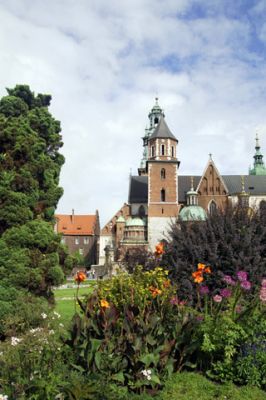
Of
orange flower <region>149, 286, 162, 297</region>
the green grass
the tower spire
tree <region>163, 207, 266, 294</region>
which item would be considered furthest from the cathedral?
the green grass

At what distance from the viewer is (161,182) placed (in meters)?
44.6

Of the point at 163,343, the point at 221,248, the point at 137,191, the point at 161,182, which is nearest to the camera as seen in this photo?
the point at 163,343

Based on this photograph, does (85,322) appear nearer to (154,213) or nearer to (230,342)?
(230,342)

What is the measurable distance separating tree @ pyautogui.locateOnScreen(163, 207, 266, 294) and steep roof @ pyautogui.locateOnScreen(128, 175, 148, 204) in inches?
1565

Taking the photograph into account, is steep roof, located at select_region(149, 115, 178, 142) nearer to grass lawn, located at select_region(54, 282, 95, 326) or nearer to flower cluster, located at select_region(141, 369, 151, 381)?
grass lawn, located at select_region(54, 282, 95, 326)

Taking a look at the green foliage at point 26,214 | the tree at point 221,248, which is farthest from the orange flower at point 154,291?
the green foliage at point 26,214

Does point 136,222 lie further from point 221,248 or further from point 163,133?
point 221,248

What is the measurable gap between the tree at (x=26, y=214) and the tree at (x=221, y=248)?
13.2ft

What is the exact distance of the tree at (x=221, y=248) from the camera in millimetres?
9648

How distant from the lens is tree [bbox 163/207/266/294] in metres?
9.65

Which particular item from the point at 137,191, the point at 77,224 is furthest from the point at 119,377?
the point at 77,224

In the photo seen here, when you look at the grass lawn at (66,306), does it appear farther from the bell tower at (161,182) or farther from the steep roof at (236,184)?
the steep roof at (236,184)

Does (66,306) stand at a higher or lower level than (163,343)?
lower

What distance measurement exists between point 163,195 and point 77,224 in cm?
2724
